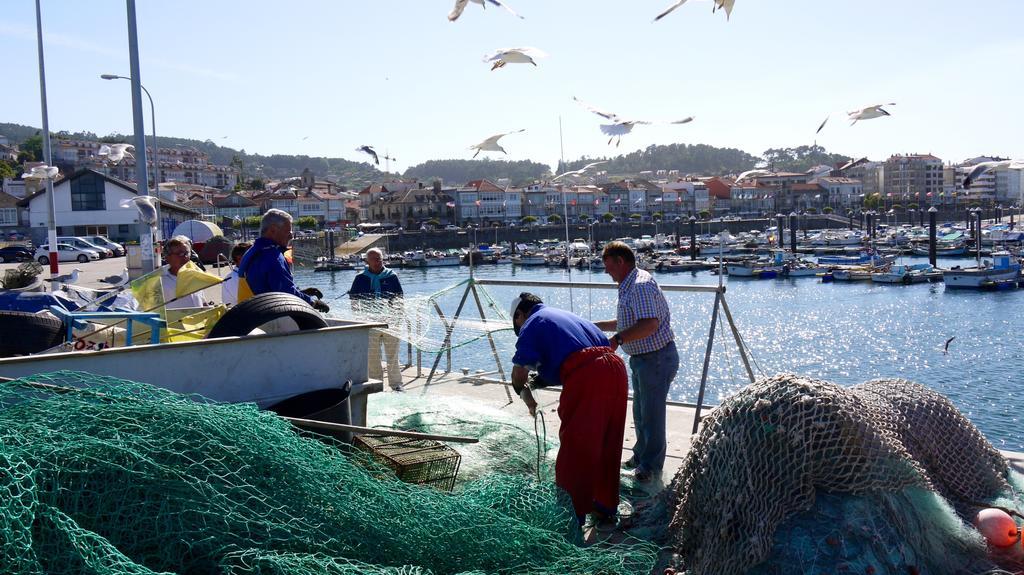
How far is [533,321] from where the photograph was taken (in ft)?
15.6

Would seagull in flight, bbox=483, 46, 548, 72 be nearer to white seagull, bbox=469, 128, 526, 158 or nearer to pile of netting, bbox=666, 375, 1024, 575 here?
white seagull, bbox=469, 128, 526, 158

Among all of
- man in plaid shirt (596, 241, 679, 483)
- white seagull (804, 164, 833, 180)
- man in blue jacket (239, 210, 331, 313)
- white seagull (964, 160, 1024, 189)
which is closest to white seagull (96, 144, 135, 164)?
man in blue jacket (239, 210, 331, 313)

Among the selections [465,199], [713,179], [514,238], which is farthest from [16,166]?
[713,179]

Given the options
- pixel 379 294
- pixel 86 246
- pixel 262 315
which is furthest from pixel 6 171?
pixel 262 315

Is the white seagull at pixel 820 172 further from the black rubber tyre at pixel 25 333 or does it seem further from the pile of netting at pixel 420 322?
the black rubber tyre at pixel 25 333

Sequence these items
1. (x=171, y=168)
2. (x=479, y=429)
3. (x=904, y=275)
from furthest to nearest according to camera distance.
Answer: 1. (x=171, y=168)
2. (x=904, y=275)
3. (x=479, y=429)

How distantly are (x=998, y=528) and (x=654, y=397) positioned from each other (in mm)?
2040

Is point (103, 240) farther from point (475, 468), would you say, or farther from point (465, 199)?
point (465, 199)

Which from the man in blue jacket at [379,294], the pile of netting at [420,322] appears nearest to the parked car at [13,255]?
the man in blue jacket at [379,294]

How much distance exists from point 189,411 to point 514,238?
9750cm

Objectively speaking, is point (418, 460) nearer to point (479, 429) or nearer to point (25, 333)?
point (479, 429)

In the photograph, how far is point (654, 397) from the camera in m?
5.57

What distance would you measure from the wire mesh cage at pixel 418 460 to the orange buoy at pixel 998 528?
273cm

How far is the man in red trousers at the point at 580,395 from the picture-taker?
15.2 feet
